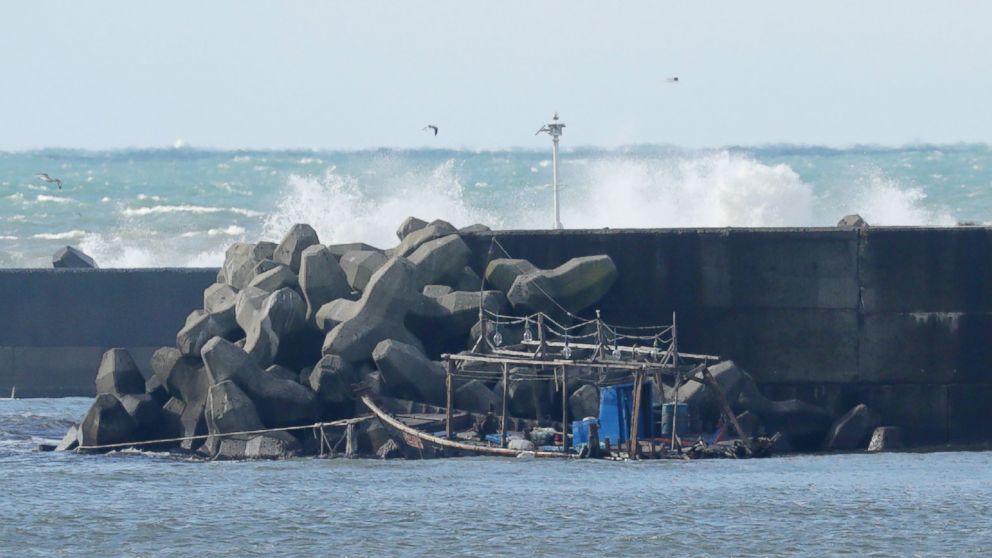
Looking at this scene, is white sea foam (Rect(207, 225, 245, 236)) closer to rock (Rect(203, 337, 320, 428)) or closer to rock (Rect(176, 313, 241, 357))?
rock (Rect(176, 313, 241, 357))

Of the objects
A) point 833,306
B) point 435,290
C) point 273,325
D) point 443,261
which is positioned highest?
point 443,261

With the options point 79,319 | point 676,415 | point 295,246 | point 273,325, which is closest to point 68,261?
point 79,319

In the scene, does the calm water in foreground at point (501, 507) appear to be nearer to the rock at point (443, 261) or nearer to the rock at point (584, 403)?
the rock at point (584, 403)

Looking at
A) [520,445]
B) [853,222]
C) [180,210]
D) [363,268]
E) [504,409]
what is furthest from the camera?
[180,210]

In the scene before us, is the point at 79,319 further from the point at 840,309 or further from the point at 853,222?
the point at 840,309

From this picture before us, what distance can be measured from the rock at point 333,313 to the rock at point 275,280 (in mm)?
906

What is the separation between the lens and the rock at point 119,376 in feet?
86.7

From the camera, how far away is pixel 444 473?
72.4 feet

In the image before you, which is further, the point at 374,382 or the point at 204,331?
the point at 204,331

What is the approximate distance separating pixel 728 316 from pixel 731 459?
10.6 ft

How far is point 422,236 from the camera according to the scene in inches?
1086

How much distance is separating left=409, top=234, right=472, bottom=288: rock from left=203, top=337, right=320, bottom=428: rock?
2.91m

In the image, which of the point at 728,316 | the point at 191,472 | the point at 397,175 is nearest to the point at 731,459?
the point at 728,316

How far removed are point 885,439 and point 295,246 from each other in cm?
917
